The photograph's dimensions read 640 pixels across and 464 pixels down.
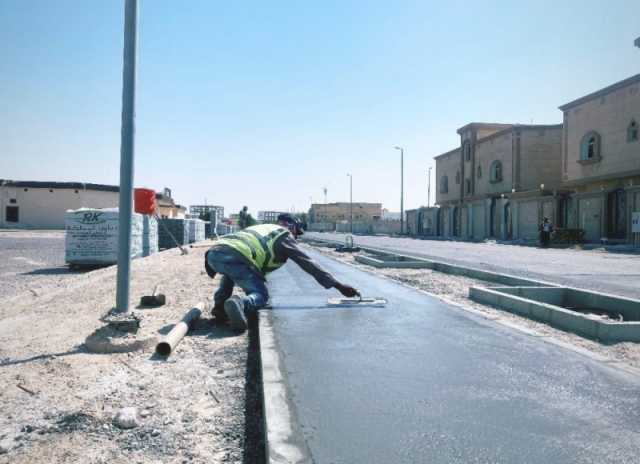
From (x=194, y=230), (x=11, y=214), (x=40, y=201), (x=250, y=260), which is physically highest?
(x=40, y=201)

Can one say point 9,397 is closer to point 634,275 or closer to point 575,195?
point 634,275

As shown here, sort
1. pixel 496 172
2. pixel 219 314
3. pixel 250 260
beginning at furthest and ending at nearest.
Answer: pixel 496 172
pixel 219 314
pixel 250 260

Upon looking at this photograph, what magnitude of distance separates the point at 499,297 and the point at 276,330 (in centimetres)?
351

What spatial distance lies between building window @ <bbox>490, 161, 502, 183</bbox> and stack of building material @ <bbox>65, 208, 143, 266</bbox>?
39269mm

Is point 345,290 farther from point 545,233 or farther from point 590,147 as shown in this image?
point 590,147

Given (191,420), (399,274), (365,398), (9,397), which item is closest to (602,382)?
(365,398)

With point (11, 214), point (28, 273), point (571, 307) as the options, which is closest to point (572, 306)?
point (571, 307)

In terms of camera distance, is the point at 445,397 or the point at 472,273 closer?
the point at 445,397

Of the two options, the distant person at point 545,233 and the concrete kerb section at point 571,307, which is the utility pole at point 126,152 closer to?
the concrete kerb section at point 571,307

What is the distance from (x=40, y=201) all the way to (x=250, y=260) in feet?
176

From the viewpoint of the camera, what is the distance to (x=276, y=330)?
5.00m

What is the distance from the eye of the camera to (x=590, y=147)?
3300 centimetres

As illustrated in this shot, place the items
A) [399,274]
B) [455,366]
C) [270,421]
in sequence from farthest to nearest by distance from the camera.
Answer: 1. [399,274]
2. [455,366]
3. [270,421]

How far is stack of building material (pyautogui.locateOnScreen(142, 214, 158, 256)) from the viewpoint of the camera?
55.9 ft
